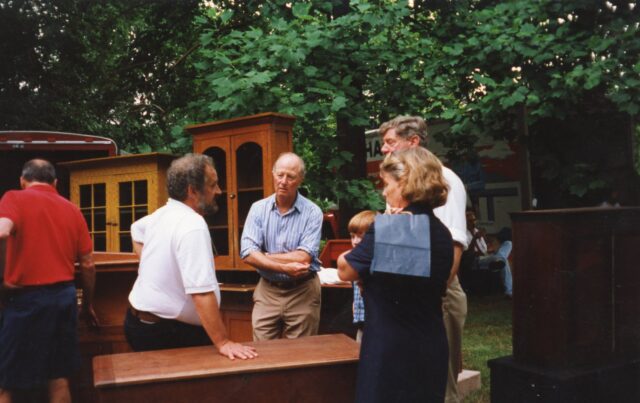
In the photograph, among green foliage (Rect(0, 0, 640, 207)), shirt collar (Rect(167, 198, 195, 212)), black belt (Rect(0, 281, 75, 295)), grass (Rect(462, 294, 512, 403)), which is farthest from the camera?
green foliage (Rect(0, 0, 640, 207))

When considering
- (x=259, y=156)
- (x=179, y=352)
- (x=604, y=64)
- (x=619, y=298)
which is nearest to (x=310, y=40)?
(x=259, y=156)

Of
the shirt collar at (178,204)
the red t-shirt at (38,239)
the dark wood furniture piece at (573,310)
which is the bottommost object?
the dark wood furniture piece at (573,310)

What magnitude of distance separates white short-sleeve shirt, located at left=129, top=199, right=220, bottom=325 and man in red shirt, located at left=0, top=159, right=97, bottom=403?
1.13 m

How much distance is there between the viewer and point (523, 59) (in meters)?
7.68

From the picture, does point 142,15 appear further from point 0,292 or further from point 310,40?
point 0,292

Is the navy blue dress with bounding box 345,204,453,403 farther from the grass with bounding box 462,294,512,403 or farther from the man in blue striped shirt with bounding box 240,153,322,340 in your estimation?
the grass with bounding box 462,294,512,403

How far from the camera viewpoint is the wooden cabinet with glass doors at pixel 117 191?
21.7ft

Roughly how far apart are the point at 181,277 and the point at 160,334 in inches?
12.0

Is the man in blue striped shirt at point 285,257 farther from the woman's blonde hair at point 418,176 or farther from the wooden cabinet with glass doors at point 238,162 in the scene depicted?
the woman's blonde hair at point 418,176

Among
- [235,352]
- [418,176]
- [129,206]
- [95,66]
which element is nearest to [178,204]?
[235,352]

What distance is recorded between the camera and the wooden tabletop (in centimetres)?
261

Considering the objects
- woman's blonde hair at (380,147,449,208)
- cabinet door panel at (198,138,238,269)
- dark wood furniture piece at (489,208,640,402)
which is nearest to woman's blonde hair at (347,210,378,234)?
dark wood furniture piece at (489,208,640,402)

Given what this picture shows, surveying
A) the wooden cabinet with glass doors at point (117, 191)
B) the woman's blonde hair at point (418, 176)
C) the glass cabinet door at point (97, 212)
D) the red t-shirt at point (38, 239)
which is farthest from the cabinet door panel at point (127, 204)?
the woman's blonde hair at point (418, 176)

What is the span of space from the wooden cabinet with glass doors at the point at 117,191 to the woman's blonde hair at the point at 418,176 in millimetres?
4356
